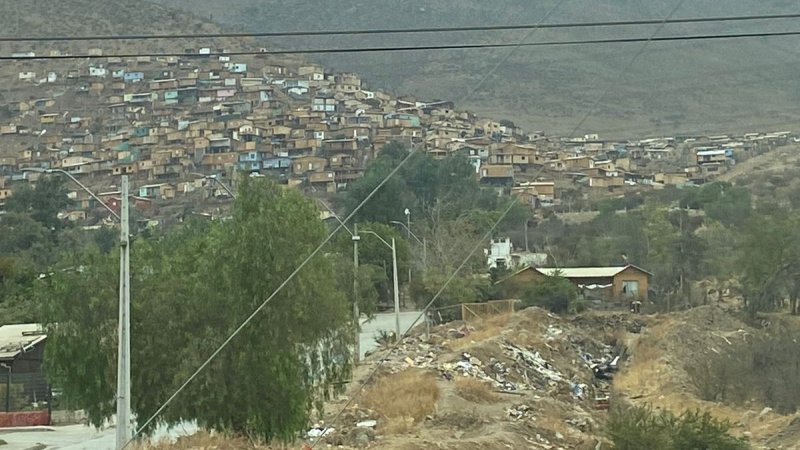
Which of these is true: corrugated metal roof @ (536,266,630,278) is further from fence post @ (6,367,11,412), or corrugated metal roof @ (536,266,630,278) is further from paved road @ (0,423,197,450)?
paved road @ (0,423,197,450)

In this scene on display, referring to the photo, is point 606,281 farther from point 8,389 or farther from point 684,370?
point 8,389

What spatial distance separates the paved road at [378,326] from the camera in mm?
52750

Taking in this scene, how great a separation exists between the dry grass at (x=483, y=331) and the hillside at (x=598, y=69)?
48.9m

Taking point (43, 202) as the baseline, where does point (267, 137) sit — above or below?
above

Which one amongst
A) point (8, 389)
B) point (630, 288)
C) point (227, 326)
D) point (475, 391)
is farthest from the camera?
point (630, 288)

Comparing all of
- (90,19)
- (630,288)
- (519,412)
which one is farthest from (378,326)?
(90,19)

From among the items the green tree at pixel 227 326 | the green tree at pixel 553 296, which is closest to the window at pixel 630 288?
the green tree at pixel 553 296

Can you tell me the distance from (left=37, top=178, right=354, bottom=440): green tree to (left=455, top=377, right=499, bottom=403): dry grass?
1093cm

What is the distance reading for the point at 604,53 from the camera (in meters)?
115

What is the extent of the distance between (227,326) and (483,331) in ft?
96.4

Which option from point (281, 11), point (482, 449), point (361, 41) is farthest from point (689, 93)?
point (482, 449)

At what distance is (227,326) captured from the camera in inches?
899

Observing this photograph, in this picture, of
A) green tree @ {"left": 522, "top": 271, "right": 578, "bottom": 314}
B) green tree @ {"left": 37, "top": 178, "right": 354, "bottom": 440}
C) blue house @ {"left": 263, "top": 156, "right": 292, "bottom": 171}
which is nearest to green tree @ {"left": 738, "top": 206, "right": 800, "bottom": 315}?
green tree @ {"left": 522, "top": 271, "right": 578, "bottom": 314}

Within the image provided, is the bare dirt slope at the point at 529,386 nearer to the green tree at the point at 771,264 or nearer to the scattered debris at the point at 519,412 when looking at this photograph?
the scattered debris at the point at 519,412
